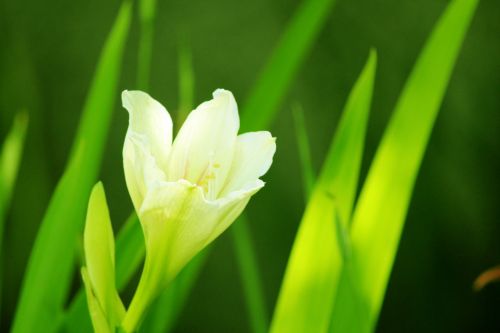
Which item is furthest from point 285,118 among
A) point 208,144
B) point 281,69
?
point 208,144

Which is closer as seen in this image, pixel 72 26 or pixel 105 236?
pixel 105 236

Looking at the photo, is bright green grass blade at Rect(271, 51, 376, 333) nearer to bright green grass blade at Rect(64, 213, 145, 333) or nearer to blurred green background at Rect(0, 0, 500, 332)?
bright green grass blade at Rect(64, 213, 145, 333)

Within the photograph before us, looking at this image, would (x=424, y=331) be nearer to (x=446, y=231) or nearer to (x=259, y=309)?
(x=446, y=231)

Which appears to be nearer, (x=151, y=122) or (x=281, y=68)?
(x=151, y=122)

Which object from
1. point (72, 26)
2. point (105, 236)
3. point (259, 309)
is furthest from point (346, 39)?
→ point (105, 236)

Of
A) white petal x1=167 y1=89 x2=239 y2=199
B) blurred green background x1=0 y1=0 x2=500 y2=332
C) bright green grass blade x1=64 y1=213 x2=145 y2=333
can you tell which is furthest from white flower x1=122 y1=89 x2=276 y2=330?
blurred green background x1=0 y1=0 x2=500 y2=332

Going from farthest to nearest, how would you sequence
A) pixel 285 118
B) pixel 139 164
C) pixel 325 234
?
pixel 285 118 → pixel 325 234 → pixel 139 164

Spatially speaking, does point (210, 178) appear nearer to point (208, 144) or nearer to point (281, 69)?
point (208, 144)
